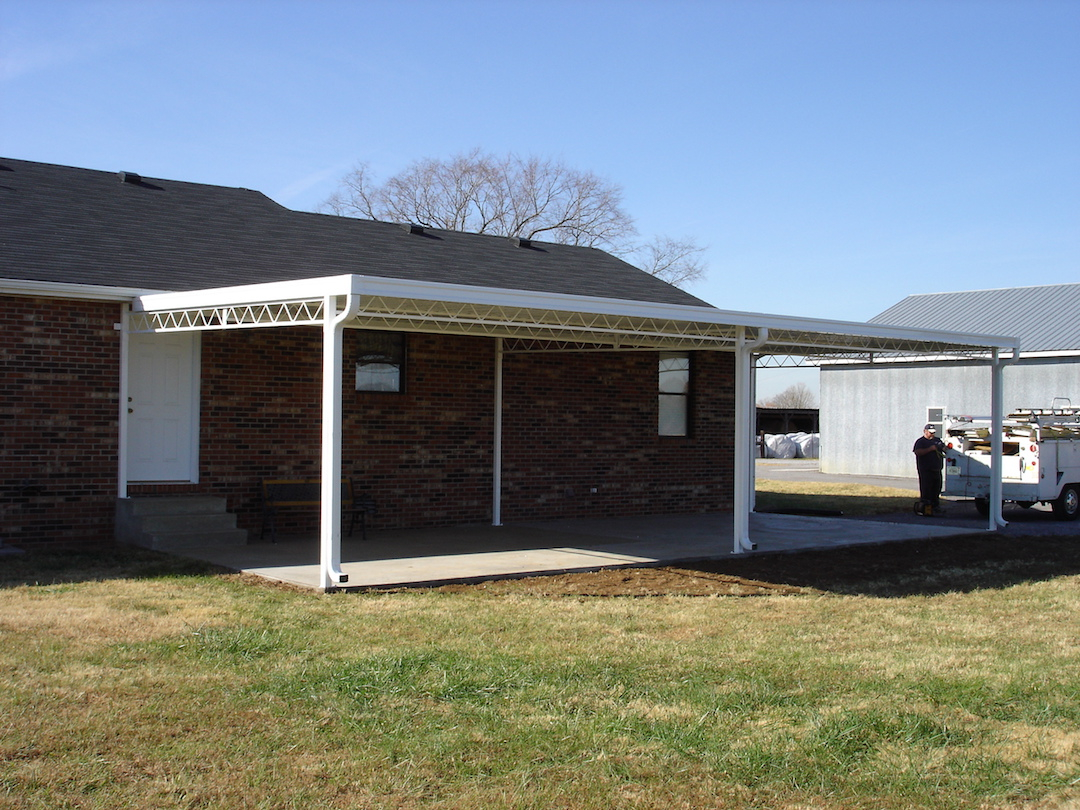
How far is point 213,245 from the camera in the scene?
14266 millimetres

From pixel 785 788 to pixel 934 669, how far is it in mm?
2652

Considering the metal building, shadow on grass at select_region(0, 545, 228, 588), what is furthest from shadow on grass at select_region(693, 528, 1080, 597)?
the metal building

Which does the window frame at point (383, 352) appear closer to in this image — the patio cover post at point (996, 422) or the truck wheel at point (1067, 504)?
the patio cover post at point (996, 422)

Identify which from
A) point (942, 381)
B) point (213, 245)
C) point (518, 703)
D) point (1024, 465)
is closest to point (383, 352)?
point (213, 245)

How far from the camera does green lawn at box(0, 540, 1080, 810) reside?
15.9 feet

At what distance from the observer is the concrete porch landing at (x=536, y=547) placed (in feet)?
35.0

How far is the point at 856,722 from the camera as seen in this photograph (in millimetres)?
5793

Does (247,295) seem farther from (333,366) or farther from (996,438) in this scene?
(996,438)

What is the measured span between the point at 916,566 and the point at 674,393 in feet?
20.1

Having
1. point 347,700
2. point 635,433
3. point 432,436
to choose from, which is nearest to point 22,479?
point 432,436

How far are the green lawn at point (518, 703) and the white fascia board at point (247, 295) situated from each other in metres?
2.64

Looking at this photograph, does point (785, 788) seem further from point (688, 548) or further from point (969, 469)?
point (969, 469)

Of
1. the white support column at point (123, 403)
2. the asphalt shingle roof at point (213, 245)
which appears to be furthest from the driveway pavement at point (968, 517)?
the white support column at point (123, 403)

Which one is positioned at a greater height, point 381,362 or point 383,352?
point 383,352
